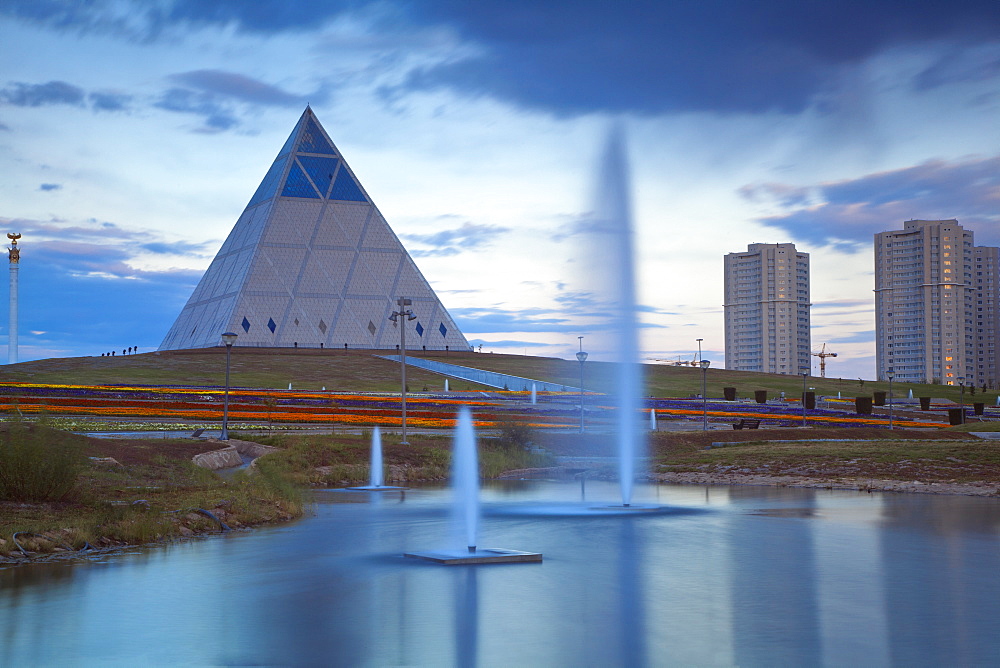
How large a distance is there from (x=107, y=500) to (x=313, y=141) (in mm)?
93688

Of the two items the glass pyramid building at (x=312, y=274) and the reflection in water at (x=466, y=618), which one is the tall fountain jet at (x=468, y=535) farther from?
the glass pyramid building at (x=312, y=274)

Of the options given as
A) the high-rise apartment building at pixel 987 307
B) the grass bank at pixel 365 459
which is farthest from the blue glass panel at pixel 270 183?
the high-rise apartment building at pixel 987 307

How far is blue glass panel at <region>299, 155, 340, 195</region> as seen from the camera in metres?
107

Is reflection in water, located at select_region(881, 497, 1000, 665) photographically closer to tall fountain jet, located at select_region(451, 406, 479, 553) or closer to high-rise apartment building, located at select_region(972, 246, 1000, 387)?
tall fountain jet, located at select_region(451, 406, 479, 553)

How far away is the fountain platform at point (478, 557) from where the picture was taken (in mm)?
14344

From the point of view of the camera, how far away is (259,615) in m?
11.0

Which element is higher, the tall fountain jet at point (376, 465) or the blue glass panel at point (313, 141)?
the blue glass panel at point (313, 141)

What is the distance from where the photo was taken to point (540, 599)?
39.0 feet

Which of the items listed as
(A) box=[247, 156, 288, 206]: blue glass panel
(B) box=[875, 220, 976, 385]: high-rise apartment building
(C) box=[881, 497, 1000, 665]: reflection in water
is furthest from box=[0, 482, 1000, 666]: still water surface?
(B) box=[875, 220, 976, 385]: high-rise apartment building

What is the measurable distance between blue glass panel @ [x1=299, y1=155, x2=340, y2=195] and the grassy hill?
64.9 feet

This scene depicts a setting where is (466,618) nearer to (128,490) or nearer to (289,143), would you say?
(128,490)

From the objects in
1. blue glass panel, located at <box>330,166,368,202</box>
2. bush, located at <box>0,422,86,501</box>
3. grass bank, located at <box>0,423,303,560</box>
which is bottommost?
grass bank, located at <box>0,423,303,560</box>

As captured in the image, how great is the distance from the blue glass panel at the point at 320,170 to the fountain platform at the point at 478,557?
95.0 m

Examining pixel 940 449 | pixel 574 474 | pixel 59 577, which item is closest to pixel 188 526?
pixel 59 577
